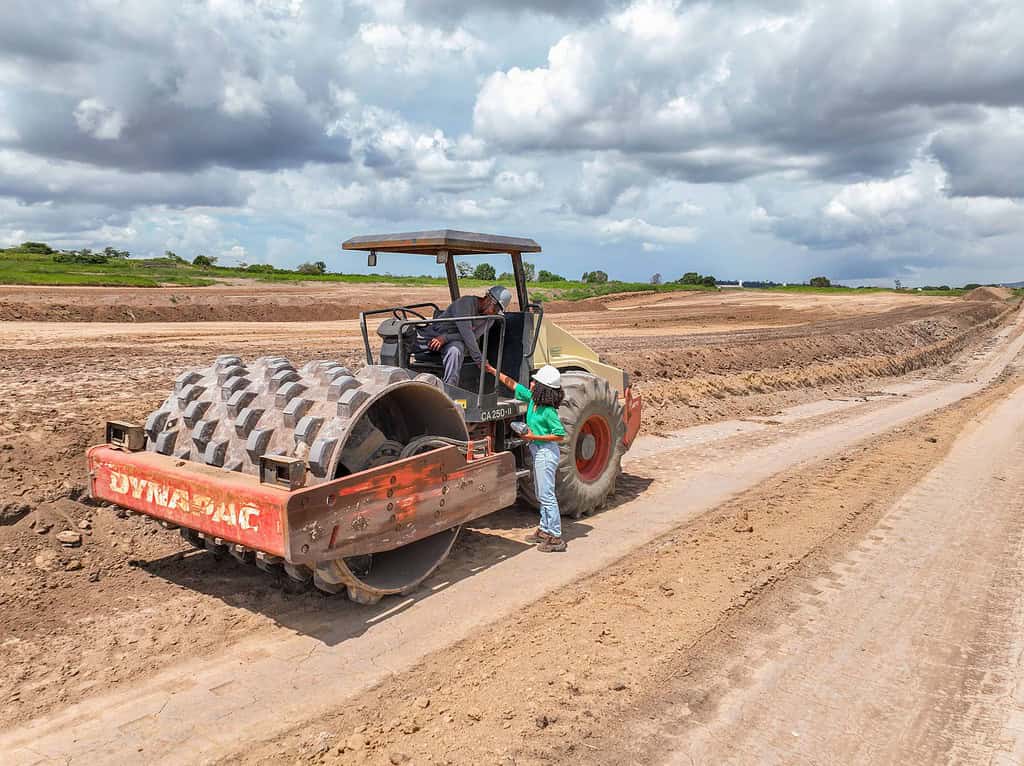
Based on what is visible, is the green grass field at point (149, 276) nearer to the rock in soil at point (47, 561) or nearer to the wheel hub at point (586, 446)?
the wheel hub at point (586, 446)

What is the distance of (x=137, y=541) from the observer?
627 centimetres

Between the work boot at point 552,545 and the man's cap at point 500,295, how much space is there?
1.99m

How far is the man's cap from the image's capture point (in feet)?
22.2

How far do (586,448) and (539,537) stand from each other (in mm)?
1223

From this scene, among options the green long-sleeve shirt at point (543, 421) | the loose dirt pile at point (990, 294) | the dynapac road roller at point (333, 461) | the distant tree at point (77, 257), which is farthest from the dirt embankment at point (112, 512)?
the loose dirt pile at point (990, 294)

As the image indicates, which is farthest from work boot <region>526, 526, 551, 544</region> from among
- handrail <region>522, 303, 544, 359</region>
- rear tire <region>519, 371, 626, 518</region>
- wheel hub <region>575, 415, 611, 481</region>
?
handrail <region>522, 303, 544, 359</region>

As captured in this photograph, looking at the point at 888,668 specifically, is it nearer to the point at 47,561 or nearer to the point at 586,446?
the point at 586,446

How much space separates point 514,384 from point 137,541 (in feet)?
11.0

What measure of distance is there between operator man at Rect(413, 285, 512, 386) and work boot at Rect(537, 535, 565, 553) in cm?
150

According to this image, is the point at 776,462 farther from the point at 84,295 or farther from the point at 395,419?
the point at 84,295

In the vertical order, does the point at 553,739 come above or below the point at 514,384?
below

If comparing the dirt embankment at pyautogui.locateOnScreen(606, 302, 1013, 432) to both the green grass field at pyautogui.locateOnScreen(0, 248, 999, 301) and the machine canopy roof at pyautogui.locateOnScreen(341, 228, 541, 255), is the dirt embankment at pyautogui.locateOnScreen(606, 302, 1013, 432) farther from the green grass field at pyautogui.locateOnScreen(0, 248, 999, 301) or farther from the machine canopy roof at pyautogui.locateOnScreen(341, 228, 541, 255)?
the green grass field at pyautogui.locateOnScreen(0, 248, 999, 301)

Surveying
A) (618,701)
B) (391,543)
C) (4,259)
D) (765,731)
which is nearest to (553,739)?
(618,701)

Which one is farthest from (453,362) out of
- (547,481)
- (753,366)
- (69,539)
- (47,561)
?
(753,366)
